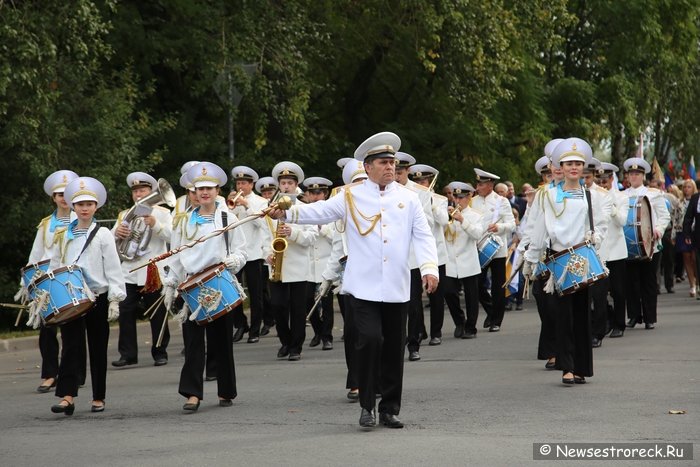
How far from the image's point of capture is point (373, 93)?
2970 centimetres

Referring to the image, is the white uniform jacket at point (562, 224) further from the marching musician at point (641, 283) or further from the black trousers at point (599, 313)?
the marching musician at point (641, 283)

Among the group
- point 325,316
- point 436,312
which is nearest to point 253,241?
point 325,316

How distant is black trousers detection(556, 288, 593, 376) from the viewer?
1146cm

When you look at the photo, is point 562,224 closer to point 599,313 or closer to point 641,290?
point 599,313

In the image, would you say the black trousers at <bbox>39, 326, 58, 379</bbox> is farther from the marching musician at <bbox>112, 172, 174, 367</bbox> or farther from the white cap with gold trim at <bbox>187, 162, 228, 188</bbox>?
the white cap with gold trim at <bbox>187, 162, 228, 188</bbox>

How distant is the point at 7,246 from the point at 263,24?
5740mm

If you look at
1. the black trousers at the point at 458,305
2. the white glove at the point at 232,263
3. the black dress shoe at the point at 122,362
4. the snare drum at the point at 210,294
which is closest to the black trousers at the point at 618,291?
the black trousers at the point at 458,305

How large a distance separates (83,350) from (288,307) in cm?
435

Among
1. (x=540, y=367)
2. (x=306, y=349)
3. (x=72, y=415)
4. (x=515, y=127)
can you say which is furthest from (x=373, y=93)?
(x=72, y=415)

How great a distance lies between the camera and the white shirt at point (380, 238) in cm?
957

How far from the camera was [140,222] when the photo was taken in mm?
14688

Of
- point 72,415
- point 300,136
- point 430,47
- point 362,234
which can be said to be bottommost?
point 72,415

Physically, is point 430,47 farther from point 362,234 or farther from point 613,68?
point 362,234

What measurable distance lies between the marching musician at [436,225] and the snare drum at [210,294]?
14.8ft
